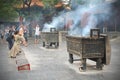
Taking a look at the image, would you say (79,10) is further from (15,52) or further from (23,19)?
(23,19)

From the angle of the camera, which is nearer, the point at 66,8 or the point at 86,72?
the point at 86,72

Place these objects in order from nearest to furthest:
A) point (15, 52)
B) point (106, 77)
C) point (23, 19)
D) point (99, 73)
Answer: point (106, 77) < point (99, 73) < point (15, 52) < point (23, 19)

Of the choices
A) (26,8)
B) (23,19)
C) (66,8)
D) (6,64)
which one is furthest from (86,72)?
(23,19)

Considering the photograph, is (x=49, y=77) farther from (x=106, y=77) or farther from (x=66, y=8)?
(x=66, y=8)

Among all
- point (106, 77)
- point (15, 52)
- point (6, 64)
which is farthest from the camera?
point (15, 52)

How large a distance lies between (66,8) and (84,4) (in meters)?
6.05

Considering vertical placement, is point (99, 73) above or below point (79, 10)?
below

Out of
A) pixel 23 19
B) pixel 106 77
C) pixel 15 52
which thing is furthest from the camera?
pixel 23 19

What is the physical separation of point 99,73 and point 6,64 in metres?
3.41

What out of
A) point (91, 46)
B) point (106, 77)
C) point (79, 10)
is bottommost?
point (106, 77)

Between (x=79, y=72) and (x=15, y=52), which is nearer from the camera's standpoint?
(x=79, y=72)

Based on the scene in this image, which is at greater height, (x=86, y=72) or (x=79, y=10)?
(x=79, y=10)

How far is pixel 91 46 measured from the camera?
864 centimetres

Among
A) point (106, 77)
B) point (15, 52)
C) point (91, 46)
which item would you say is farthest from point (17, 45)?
point (106, 77)
